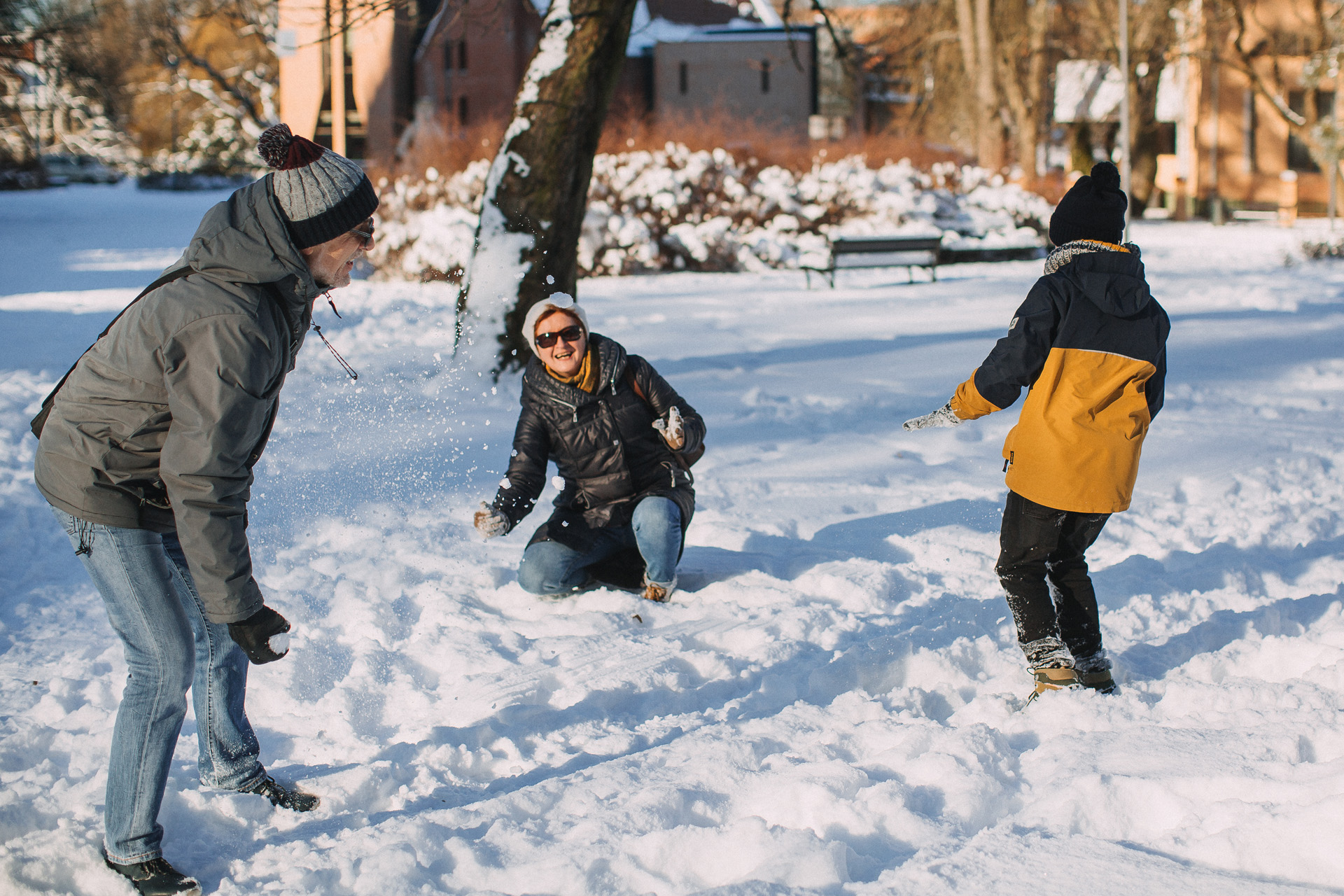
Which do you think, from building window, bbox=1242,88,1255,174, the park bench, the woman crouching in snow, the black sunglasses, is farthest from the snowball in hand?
building window, bbox=1242,88,1255,174

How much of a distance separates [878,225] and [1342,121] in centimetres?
1319

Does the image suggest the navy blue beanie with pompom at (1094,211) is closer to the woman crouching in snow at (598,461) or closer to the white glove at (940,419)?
the white glove at (940,419)

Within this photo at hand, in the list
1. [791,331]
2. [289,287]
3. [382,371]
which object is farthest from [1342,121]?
[289,287]

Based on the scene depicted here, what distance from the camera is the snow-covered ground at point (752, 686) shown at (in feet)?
8.71

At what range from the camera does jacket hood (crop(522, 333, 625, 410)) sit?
4324mm

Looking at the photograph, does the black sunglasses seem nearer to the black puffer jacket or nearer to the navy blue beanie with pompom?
the black puffer jacket

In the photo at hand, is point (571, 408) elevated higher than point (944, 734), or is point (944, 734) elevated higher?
point (571, 408)

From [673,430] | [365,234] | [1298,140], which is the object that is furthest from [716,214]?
[1298,140]

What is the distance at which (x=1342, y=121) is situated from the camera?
Answer: 24.4 metres

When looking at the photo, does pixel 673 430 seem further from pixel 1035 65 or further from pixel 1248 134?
pixel 1248 134

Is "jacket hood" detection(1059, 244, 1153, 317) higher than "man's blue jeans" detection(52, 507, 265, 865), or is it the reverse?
"jacket hood" detection(1059, 244, 1153, 317)

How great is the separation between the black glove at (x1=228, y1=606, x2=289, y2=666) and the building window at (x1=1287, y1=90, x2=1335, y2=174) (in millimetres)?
33970

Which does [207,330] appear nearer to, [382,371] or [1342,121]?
[382,371]

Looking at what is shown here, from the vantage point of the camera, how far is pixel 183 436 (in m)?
2.31
